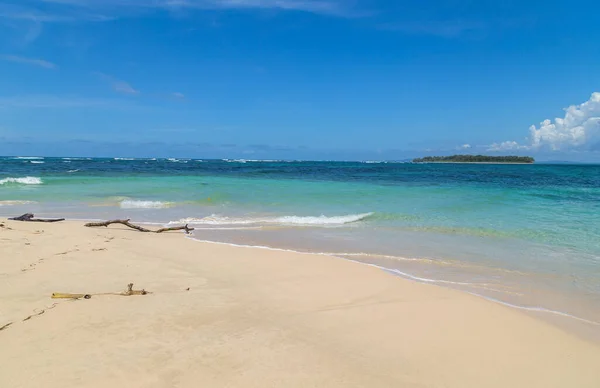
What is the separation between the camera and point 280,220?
1203 cm

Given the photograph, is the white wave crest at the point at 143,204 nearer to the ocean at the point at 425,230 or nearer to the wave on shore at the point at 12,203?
the ocean at the point at 425,230

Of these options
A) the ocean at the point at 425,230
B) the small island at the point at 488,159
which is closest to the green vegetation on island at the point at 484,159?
the small island at the point at 488,159

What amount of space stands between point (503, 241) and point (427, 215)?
12.7ft

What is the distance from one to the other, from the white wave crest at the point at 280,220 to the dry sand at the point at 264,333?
5344 mm

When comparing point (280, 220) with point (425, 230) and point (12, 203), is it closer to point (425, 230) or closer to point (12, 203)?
point (425, 230)

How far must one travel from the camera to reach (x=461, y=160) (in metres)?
125

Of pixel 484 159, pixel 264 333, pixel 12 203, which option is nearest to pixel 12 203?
pixel 12 203

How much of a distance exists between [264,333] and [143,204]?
1317 centimetres

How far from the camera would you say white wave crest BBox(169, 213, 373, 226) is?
11.5 metres

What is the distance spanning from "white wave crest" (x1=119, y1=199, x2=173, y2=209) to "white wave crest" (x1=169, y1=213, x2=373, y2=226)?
3748 mm

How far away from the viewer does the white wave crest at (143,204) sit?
48.8 ft

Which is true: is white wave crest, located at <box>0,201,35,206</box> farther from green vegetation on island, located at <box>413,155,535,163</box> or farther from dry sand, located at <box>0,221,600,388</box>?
green vegetation on island, located at <box>413,155,535,163</box>

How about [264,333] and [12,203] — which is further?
[12,203]

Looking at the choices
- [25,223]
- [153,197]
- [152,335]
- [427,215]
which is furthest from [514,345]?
[153,197]
